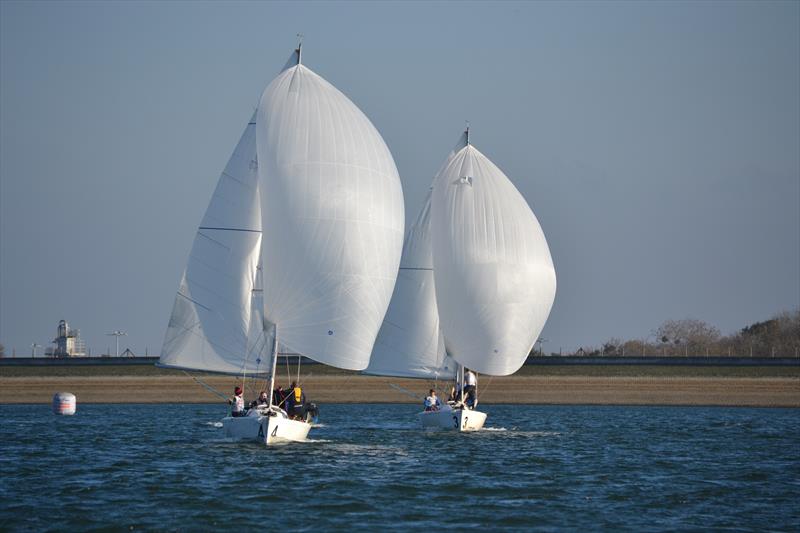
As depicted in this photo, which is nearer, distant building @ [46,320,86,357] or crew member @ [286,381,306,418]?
crew member @ [286,381,306,418]

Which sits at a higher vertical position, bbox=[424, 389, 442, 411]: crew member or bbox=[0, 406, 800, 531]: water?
bbox=[424, 389, 442, 411]: crew member

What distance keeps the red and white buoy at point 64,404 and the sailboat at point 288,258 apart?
2499 centimetres

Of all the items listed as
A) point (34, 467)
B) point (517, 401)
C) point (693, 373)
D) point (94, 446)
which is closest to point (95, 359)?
point (517, 401)

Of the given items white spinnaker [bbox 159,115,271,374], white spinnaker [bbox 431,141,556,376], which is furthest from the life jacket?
white spinnaker [bbox 431,141,556,376]

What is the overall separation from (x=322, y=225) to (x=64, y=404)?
1164 inches

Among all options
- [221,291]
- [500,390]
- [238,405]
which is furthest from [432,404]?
[500,390]

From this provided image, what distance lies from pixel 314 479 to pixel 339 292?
9781 mm

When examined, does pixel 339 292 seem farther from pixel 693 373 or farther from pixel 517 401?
pixel 693 373

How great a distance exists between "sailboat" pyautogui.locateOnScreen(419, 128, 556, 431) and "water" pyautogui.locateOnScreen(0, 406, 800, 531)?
12.5 feet

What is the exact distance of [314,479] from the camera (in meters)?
35.1

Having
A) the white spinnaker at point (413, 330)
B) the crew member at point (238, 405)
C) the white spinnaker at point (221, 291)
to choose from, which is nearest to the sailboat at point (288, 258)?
the white spinnaker at point (221, 291)

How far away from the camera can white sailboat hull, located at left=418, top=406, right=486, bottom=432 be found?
5306cm

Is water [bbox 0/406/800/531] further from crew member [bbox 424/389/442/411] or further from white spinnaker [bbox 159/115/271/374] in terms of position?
white spinnaker [bbox 159/115/271/374]

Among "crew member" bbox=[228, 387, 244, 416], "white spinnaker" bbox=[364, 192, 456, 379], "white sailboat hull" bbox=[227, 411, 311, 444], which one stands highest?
"white spinnaker" bbox=[364, 192, 456, 379]
